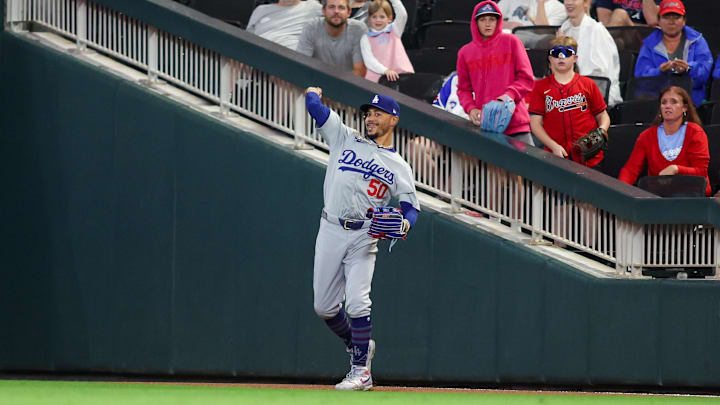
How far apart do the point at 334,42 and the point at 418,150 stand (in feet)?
4.76

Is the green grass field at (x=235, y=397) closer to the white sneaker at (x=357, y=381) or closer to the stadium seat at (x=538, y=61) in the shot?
the white sneaker at (x=357, y=381)

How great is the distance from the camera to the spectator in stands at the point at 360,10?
1019 cm

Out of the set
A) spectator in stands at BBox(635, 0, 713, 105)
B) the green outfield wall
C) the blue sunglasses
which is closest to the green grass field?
the green outfield wall

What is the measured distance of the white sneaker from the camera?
21.8 ft

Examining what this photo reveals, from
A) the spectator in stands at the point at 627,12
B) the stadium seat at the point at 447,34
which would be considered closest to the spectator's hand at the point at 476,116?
the stadium seat at the point at 447,34

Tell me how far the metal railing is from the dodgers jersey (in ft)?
4.19

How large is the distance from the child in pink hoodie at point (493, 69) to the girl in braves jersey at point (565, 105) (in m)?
0.12

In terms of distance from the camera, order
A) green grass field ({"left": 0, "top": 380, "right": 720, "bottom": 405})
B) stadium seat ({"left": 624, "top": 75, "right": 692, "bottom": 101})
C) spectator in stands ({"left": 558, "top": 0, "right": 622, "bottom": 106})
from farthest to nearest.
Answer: spectator in stands ({"left": 558, "top": 0, "right": 622, "bottom": 106}) → stadium seat ({"left": 624, "top": 75, "right": 692, "bottom": 101}) → green grass field ({"left": 0, "top": 380, "right": 720, "bottom": 405})

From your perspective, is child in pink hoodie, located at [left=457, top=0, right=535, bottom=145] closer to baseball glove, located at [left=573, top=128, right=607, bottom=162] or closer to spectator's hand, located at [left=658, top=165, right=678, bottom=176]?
baseball glove, located at [left=573, top=128, right=607, bottom=162]

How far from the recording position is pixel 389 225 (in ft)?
21.1

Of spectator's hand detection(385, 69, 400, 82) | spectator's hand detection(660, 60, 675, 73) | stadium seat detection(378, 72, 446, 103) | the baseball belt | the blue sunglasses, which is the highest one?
the blue sunglasses

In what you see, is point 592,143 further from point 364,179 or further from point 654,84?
point 364,179

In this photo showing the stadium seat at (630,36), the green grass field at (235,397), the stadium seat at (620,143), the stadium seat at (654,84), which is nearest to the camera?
the green grass field at (235,397)

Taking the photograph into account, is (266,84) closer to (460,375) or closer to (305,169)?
(305,169)
